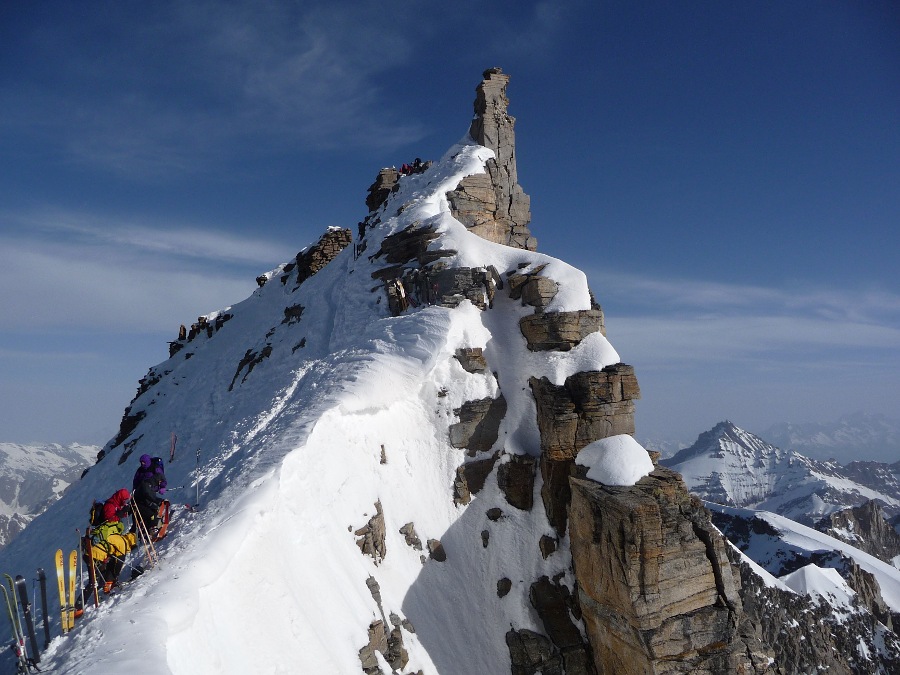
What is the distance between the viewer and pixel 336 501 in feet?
57.2

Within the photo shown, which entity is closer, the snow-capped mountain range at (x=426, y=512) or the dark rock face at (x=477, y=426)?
the snow-capped mountain range at (x=426, y=512)

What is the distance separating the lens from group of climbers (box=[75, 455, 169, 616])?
12180 mm

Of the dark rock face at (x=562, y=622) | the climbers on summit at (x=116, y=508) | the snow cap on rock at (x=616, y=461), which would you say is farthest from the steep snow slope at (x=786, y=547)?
the climbers on summit at (x=116, y=508)

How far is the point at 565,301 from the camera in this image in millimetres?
26359

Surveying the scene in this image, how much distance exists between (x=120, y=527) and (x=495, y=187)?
36.4 metres

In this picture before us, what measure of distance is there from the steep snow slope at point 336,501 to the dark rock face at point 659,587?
3.32m

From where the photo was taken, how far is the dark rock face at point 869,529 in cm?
18448

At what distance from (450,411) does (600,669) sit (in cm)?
1172

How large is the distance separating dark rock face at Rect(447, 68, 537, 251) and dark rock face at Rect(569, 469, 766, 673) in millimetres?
23417

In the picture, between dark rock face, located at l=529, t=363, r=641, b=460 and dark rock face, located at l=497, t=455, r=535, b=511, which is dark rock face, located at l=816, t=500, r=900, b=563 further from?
dark rock face, located at l=497, t=455, r=535, b=511

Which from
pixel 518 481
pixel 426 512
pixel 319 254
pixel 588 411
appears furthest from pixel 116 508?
pixel 319 254

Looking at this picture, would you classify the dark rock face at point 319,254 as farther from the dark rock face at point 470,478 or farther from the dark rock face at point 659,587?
the dark rock face at point 659,587

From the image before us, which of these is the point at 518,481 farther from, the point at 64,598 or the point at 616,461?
the point at 64,598

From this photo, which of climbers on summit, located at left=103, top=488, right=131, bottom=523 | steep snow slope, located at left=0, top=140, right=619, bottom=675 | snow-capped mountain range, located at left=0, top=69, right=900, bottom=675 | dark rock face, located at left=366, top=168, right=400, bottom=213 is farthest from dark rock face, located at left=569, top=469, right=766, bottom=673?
dark rock face, located at left=366, top=168, right=400, bottom=213
